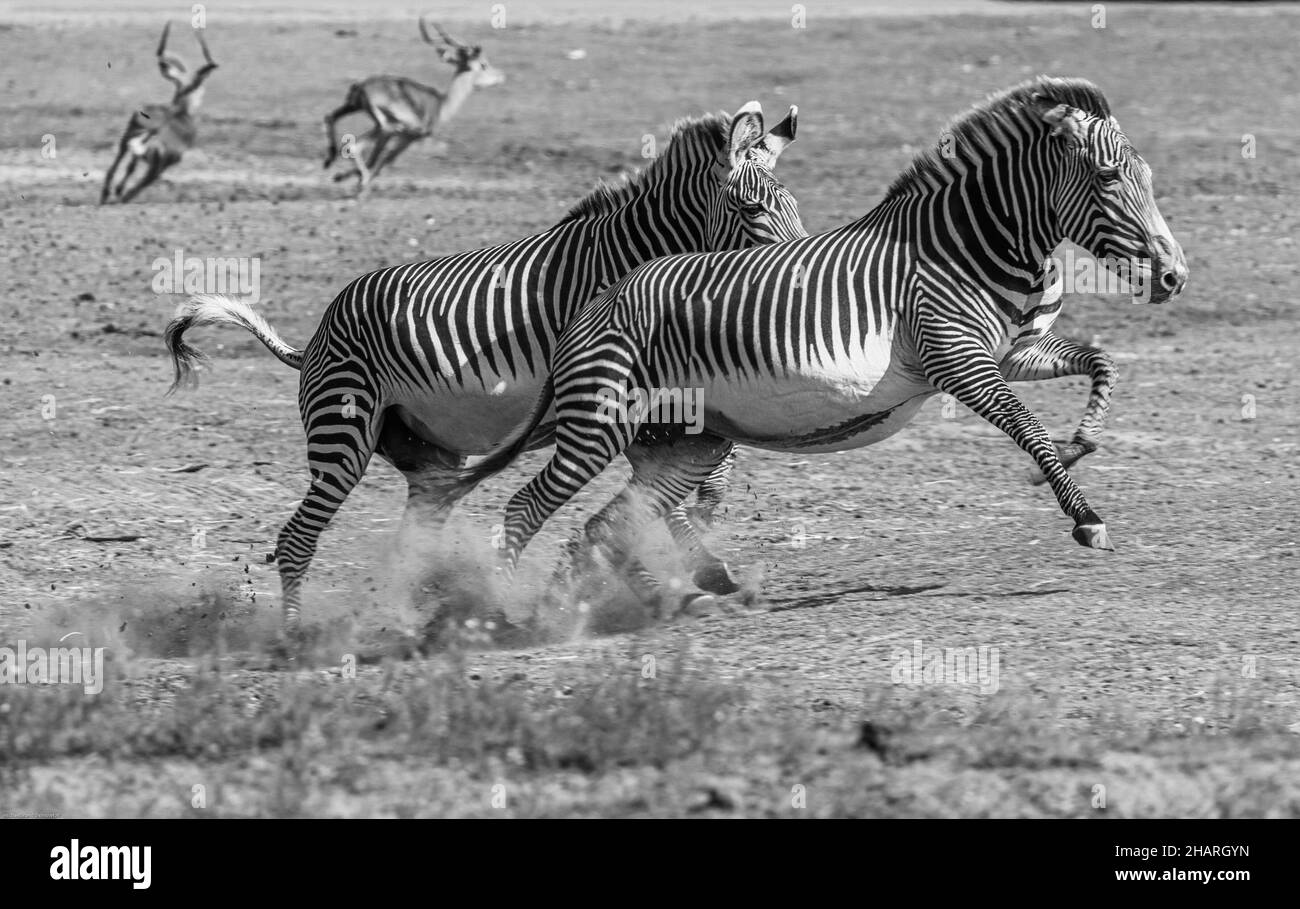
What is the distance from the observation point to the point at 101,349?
11727mm

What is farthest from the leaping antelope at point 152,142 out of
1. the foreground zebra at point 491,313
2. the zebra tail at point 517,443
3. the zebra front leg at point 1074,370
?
the zebra front leg at point 1074,370

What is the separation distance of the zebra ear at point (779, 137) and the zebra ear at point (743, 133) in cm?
7

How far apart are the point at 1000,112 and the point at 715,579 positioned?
6.45 ft

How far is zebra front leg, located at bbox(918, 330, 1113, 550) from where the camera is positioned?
6.34 m

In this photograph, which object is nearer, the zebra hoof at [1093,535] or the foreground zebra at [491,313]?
the zebra hoof at [1093,535]

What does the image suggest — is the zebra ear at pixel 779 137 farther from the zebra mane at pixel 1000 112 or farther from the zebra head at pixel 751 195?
the zebra mane at pixel 1000 112

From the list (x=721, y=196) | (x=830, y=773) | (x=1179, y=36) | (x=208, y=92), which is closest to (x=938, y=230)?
(x=721, y=196)

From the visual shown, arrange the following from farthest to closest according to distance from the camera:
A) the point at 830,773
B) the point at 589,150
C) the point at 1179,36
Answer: the point at 1179,36, the point at 589,150, the point at 830,773

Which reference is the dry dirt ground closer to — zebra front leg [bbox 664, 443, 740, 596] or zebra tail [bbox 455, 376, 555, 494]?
zebra front leg [bbox 664, 443, 740, 596]

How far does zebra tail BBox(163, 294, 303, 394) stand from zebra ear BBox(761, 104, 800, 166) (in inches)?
76.4

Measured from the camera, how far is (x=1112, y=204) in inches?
252

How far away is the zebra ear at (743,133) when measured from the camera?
6691mm
